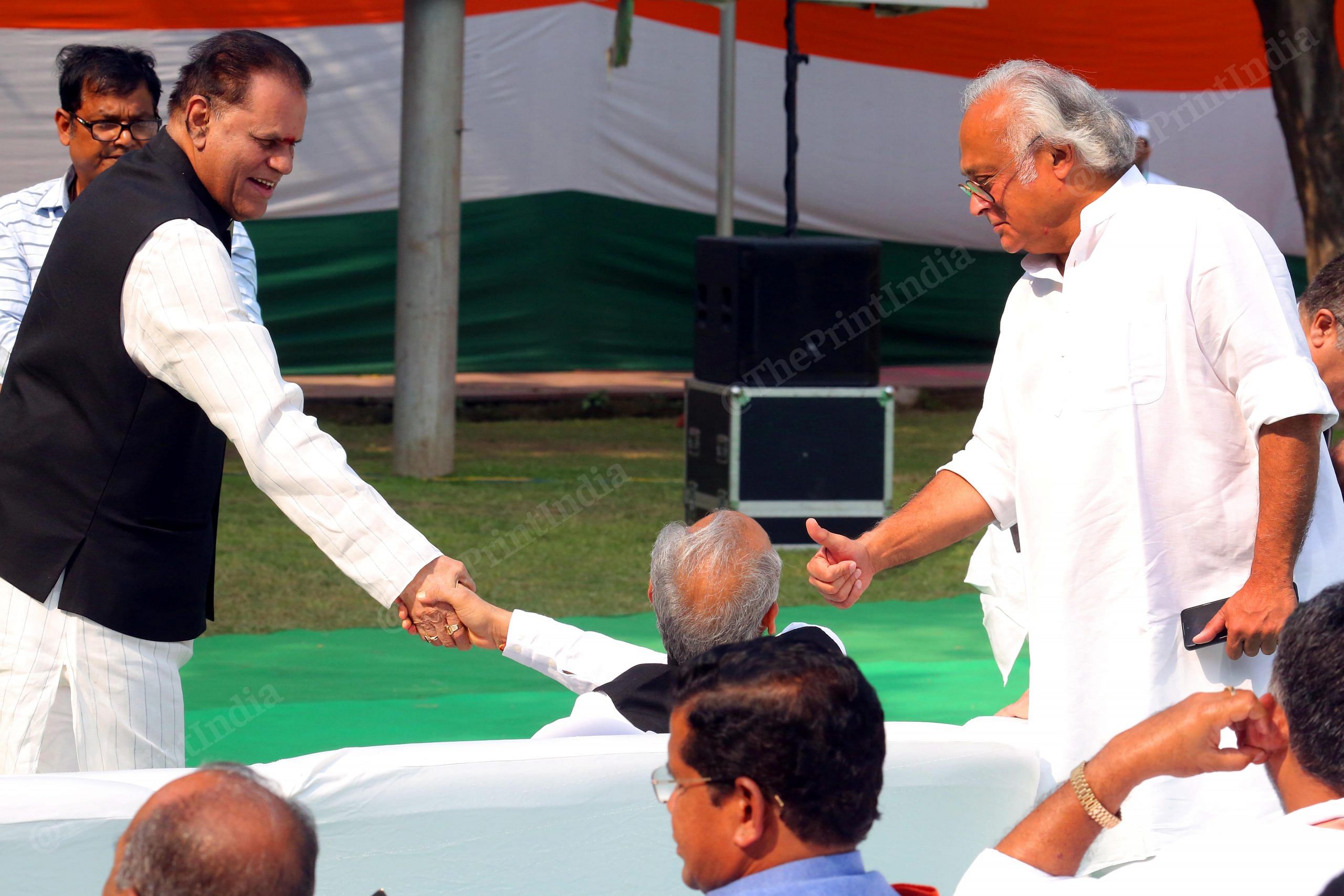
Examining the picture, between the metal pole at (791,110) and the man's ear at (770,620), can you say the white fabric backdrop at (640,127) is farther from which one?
the man's ear at (770,620)

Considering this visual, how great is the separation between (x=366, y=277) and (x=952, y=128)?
14.9 ft

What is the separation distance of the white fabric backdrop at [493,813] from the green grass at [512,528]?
332 cm

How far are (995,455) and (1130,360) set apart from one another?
0.39m

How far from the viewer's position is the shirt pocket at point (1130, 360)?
2.28m

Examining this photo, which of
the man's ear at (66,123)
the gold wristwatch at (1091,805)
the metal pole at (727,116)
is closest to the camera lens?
the gold wristwatch at (1091,805)

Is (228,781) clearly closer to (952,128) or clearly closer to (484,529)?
(484,529)

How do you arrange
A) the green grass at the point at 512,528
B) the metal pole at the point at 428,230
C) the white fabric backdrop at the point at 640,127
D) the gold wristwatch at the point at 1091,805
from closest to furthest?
the gold wristwatch at the point at 1091,805, the green grass at the point at 512,528, the metal pole at the point at 428,230, the white fabric backdrop at the point at 640,127

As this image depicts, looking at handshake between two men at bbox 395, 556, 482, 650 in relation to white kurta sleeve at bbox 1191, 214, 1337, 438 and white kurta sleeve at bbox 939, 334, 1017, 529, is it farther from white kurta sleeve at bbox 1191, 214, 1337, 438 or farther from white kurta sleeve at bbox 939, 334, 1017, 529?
white kurta sleeve at bbox 1191, 214, 1337, 438

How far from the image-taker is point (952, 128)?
1180cm

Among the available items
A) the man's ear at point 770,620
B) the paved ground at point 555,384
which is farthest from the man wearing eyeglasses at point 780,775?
the paved ground at point 555,384

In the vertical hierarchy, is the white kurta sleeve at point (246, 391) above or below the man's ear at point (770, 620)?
above

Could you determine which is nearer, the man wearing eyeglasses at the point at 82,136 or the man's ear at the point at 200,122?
the man's ear at the point at 200,122

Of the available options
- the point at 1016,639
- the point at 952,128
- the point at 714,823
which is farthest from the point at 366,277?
the point at 714,823

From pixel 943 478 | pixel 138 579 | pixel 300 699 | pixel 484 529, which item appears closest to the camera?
pixel 138 579
